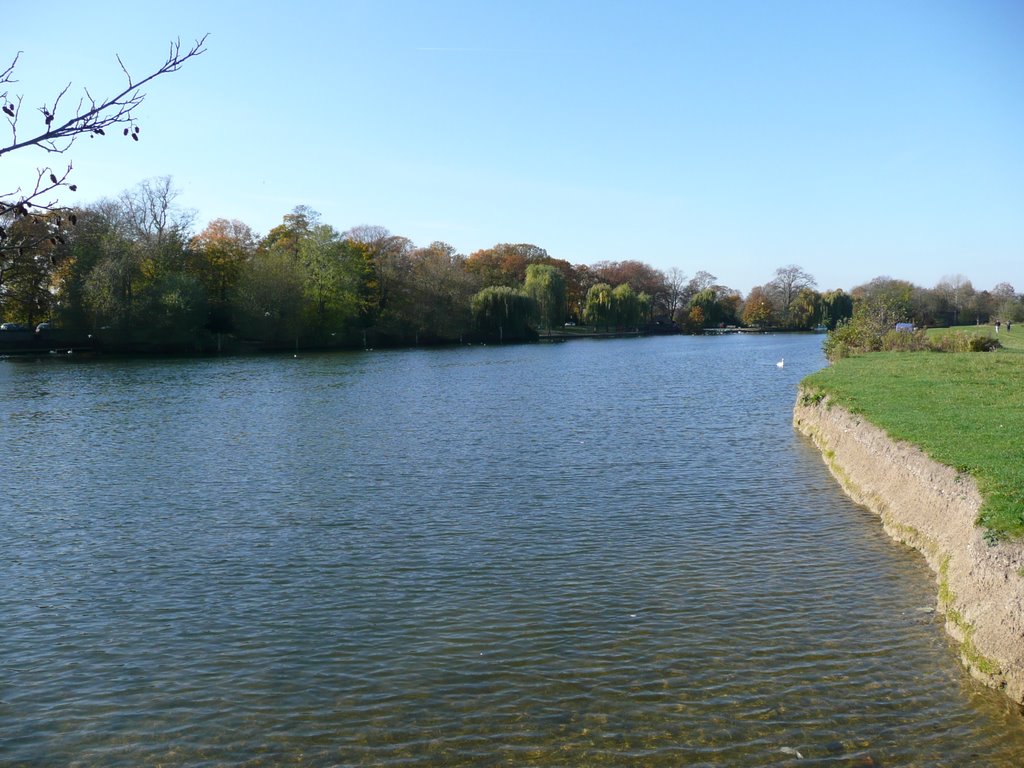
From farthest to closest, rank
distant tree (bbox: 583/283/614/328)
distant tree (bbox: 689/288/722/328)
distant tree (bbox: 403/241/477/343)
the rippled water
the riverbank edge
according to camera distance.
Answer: distant tree (bbox: 689/288/722/328) → distant tree (bbox: 583/283/614/328) → distant tree (bbox: 403/241/477/343) → the riverbank edge → the rippled water

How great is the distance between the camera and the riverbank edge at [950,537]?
26.5 feet

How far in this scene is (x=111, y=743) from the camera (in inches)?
290

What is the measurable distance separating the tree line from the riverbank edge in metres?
37.7

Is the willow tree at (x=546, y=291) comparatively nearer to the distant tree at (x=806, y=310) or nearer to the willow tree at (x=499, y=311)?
the willow tree at (x=499, y=311)

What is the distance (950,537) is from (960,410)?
7254 millimetres

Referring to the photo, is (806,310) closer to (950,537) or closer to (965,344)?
(965,344)

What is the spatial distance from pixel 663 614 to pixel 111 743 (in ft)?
19.7

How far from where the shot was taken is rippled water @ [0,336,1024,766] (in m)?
7.43

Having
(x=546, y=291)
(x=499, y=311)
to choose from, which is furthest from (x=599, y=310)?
(x=499, y=311)

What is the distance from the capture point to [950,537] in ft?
36.2

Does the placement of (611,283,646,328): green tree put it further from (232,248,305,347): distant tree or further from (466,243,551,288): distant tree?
(232,248,305,347): distant tree

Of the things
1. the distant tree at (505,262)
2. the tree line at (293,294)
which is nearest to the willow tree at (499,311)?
the tree line at (293,294)

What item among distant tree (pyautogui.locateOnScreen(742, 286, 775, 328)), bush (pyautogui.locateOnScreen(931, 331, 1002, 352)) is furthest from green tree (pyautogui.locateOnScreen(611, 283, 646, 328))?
bush (pyautogui.locateOnScreen(931, 331, 1002, 352))

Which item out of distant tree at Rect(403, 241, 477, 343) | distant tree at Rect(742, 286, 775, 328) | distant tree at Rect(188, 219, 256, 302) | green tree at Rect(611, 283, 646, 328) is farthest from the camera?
distant tree at Rect(742, 286, 775, 328)
